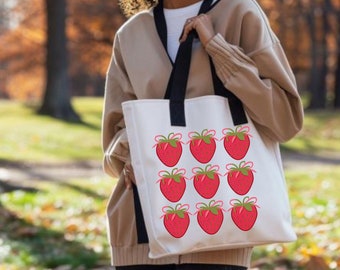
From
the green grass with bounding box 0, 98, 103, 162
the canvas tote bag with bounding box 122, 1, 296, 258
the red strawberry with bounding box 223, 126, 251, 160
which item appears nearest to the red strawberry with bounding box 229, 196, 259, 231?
the canvas tote bag with bounding box 122, 1, 296, 258

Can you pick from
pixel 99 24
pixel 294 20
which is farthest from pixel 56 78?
pixel 294 20

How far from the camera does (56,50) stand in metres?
23.9

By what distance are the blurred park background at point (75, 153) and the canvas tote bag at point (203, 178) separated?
2.87m

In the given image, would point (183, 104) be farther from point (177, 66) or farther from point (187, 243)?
point (187, 243)

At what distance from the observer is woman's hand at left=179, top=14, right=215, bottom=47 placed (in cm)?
295

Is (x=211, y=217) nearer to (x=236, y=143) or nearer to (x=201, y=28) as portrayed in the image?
(x=236, y=143)

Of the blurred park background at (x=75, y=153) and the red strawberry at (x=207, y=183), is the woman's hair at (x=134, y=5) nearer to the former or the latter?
the red strawberry at (x=207, y=183)

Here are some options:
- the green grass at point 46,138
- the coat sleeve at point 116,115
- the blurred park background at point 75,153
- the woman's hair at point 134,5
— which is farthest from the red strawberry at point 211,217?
the green grass at point 46,138

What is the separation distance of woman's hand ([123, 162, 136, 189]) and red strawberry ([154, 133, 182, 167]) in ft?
0.75

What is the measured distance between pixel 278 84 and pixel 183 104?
350 millimetres

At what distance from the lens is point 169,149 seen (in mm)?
2881

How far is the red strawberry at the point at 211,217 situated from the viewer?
2.85 m

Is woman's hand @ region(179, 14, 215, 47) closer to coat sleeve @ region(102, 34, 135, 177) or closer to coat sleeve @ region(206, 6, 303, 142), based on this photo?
coat sleeve @ region(206, 6, 303, 142)

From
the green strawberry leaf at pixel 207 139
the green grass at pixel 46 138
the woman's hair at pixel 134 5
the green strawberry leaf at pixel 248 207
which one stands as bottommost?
the green grass at pixel 46 138
